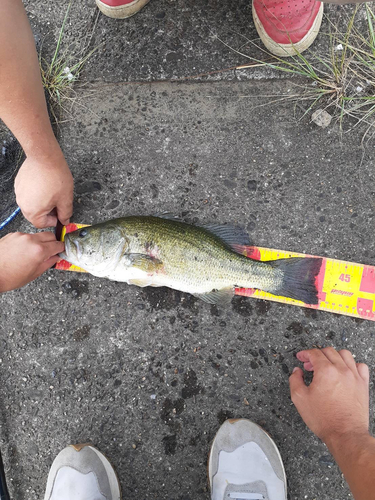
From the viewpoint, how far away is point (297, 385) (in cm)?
279

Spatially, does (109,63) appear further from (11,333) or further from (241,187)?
(11,333)

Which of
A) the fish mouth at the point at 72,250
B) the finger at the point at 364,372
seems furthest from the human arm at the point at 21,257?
the finger at the point at 364,372

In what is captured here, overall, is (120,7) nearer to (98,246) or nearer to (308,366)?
(98,246)

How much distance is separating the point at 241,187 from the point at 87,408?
7.42 feet

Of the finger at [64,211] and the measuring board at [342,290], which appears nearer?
the finger at [64,211]

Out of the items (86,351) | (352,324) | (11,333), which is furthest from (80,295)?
(352,324)

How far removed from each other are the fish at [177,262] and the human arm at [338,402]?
489 millimetres

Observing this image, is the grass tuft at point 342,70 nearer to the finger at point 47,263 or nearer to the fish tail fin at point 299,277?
the fish tail fin at point 299,277

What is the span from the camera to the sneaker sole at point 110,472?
Answer: 2.86 meters

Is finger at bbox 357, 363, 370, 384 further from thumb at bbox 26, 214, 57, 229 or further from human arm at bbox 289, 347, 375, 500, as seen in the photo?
thumb at bbox 26, 214, 57, 229

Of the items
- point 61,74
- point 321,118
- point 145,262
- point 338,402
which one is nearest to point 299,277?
point 338,402

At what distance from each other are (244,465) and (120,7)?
3913 mm

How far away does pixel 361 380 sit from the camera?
2705 millimetres

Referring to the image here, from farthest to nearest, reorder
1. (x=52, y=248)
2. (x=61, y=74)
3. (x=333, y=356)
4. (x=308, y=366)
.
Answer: (x=61, y=74)
(x=308, y=366)
(x=333, y=356)
(x=52, y=248)
